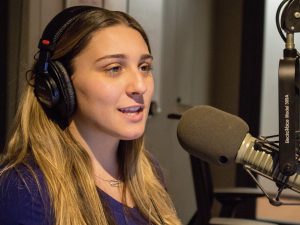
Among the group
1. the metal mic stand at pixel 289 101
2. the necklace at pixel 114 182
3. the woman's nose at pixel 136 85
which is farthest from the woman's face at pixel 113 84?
→ the metal mic stand at pixel 289 101

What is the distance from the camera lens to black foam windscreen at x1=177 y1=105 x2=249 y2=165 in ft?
2.31

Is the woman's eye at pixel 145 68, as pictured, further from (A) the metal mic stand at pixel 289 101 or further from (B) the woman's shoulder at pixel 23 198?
(A) the metal mic stand at pixel 289 101

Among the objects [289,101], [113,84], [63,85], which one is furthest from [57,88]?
[289,101]

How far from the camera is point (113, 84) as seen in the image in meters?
0.95

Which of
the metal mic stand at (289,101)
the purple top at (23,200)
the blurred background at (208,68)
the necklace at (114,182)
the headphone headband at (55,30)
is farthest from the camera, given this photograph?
the blurred background at (208,68)

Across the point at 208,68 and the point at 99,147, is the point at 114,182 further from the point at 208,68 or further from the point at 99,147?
the point at 208,68

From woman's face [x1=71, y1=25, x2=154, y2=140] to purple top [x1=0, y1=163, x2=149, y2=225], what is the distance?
0.58 ft

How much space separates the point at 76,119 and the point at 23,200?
242 mm

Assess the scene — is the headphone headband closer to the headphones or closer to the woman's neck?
the headphones

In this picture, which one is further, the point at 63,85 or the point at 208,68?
the point at 208,68

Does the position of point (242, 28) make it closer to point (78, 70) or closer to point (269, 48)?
point (269, 48)

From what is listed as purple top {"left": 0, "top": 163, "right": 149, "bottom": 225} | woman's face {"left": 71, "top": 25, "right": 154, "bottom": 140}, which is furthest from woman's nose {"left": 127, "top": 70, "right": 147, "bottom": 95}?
purple top {"left": 0, "top": 163, "right": 149, "bottom": 225}

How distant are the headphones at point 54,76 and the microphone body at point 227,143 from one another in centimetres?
30

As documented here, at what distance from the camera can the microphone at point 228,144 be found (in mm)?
656
